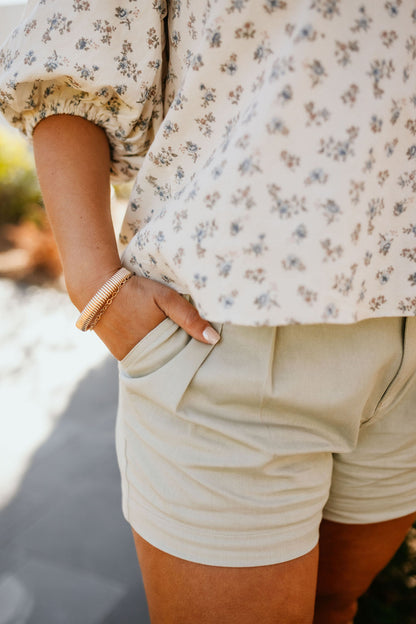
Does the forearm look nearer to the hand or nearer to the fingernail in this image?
the hand

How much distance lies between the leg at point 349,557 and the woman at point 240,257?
11 centimetres

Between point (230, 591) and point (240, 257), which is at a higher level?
point (240, 257)

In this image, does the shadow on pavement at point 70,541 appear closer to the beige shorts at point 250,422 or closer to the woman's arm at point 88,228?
the beige shorts at point 250,422

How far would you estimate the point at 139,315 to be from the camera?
36.3 inches

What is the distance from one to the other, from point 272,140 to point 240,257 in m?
0.16

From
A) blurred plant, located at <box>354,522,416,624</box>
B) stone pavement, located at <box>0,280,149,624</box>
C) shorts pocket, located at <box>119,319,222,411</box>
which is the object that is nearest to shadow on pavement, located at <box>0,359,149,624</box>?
stone pavement, located at <box>0,280,149,624</box>

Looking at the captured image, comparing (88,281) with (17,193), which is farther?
(17,193)

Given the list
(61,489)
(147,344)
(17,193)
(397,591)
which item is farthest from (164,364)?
(17,193)

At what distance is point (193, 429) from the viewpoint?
2.92ft

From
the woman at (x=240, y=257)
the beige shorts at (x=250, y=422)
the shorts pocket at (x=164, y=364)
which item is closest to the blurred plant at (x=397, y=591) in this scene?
the woman at (x=240, y=257)

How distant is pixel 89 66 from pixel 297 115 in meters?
0.40

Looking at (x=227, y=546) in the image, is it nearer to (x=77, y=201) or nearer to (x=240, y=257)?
(x=240, y=257)

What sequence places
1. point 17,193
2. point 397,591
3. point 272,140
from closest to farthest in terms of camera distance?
point 272,140 < point 397,591 < point 17,193

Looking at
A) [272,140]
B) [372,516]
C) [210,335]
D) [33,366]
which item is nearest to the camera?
[272,140]
